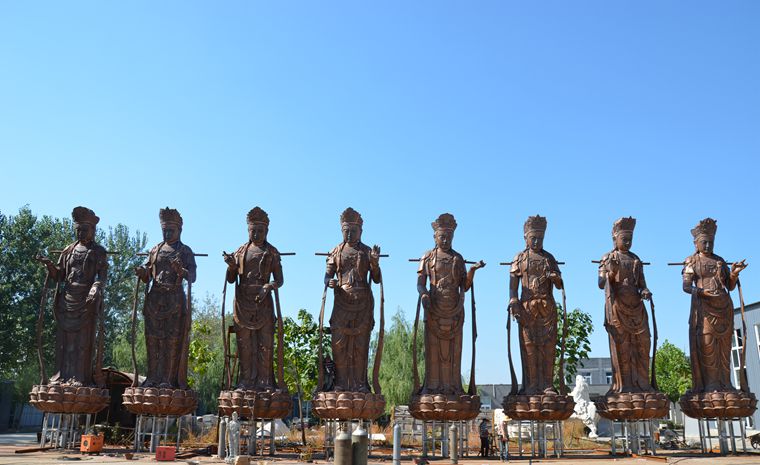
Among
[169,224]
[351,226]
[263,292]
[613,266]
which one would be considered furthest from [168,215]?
[613,266]

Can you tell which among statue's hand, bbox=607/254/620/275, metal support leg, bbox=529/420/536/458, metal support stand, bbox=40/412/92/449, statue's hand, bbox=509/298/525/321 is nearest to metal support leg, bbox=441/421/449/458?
metal support leg, bbox=529/420/536/458

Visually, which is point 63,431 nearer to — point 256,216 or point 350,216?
point 256,216

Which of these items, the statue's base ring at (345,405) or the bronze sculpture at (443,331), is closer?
the statue's base ring at (345,405)

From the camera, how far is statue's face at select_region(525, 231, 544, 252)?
15117mm

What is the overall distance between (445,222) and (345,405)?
4.67 metres

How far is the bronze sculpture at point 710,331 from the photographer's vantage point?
1455cm

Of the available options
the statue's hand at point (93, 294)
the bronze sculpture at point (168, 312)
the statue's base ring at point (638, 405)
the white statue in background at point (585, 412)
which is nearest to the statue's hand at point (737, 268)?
the statue's base ring at point (638, 405)

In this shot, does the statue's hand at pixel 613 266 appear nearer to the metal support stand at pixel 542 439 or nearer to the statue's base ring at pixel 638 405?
the statue's base ring at pixel 638 405

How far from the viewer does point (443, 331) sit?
14.3m

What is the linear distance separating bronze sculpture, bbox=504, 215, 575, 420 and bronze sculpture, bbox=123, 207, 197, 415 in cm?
725

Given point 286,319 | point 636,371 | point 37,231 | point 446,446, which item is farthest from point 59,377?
point 37,231

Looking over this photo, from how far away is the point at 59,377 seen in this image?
47.8ft

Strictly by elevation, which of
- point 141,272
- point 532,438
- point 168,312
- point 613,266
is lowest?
point 532,438

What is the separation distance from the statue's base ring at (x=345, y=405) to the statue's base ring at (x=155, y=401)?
9.67 ft
